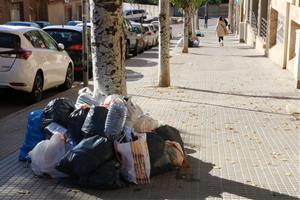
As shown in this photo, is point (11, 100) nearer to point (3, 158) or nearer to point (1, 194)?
point (3, 158)

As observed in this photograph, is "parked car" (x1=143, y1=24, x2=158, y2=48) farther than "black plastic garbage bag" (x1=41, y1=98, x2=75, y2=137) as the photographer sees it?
Yes

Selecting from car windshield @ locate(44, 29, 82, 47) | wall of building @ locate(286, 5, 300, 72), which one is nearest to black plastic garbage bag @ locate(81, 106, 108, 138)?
car windshield @ locate(44, 29, 82, 47)

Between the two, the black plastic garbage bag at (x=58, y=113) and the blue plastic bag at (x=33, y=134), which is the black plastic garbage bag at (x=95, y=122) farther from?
the blue plastic bag at (x=33, y=134)

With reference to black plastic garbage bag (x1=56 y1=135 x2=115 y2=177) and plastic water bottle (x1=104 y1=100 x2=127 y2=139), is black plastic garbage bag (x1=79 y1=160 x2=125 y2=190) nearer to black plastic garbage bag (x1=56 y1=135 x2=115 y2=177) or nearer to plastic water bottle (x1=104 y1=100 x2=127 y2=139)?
black plastic garbage bag (x1=56 y1=135 x2=115 y2=177)

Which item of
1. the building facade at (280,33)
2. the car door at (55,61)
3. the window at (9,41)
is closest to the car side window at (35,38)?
the car door at (55,61)

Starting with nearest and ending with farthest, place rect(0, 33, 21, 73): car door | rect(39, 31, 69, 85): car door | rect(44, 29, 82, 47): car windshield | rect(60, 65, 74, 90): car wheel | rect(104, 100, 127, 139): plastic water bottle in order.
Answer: rect(104, 100, 127, 139): plastic water bottle → rect(0, 33, 21, 73): car door → rect(39, 31, 69, 85): car door → rect(60, 65, 74, 90): car wheel → rect(44, 29, 82, 47): car windshield

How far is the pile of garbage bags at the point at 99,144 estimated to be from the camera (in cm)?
520

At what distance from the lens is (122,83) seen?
6.32 m

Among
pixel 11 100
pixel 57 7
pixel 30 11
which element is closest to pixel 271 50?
pixel 11 100

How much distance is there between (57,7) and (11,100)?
3673 cm

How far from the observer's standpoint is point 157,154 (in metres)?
5.54

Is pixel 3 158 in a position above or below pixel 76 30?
below

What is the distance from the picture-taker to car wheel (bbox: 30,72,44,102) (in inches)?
418

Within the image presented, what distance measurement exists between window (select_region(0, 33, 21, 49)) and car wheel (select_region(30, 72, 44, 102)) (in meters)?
0.75
